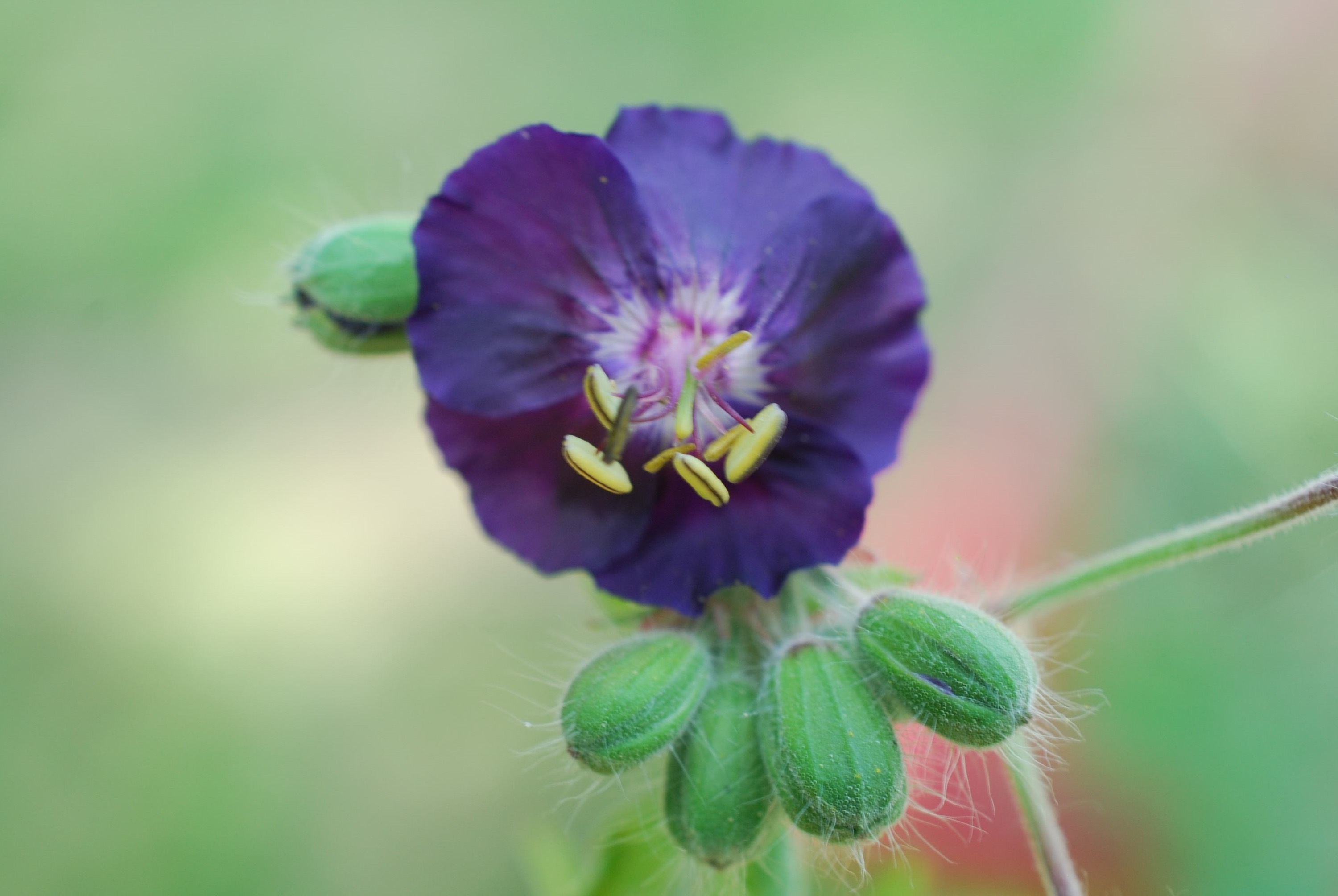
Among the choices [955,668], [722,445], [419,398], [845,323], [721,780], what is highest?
[845,323]

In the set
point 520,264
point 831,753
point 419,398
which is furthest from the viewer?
point 419,398

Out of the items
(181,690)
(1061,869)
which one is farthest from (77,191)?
(1061,869)

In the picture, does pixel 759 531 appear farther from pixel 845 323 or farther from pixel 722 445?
pixel 845 323

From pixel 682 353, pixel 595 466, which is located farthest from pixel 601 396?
pixel 682 353

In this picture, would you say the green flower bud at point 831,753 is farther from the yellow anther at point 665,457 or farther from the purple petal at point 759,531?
the yellow anther at point 665,457

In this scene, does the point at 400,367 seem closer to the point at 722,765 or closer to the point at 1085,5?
the point at 722,765

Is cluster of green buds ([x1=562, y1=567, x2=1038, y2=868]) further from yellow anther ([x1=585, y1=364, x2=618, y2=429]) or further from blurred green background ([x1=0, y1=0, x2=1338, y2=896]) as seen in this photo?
blurred green background ([x1=0, y1=0, x2=1338, y2=896])
